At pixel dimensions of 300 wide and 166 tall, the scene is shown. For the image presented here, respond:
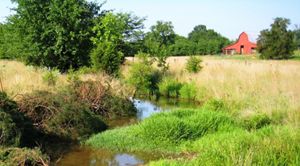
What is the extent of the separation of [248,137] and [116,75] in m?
12.3

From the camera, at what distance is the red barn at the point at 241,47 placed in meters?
83.8

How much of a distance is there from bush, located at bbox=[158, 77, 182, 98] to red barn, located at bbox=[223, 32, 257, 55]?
6400cm

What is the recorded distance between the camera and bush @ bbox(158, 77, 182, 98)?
20.0m

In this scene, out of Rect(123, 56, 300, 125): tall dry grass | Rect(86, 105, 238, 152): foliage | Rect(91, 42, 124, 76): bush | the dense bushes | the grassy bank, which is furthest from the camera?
Rect(91, 42, 124, 76): bush

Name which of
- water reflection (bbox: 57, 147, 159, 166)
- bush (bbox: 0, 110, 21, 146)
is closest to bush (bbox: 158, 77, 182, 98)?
water reflection (bbox: 57, 147, 159, 166)

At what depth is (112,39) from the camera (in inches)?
869

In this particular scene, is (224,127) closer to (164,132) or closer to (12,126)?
(164,132)

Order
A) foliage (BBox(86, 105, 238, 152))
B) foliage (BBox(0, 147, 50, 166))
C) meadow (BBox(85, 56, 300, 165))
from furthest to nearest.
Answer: foliage (BBox(86, 105, 238, 152))
foliage (BBox(0, 147, 50, 166))
meadow (BBox(85, 56, 300, 165))

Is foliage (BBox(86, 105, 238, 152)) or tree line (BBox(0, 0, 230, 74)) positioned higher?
tree line (BBox(0, 0, 230, 74))

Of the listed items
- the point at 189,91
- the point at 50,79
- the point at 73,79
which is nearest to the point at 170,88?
the point at 189,91

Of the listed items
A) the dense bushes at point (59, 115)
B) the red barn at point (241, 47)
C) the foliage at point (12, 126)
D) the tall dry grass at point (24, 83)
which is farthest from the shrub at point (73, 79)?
the red barn at point (241, 47)

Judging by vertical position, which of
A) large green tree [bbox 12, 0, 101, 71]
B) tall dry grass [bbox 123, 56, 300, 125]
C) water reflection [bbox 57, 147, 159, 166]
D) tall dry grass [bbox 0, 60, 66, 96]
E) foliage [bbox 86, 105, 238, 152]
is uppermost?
large green tree [bbox 12, 0, 101, 71]

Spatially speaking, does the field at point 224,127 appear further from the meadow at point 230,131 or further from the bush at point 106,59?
the bush at point 106,59

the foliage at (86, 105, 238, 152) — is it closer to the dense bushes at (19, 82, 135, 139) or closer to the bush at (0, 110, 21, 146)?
the dense bushes at (19, 82, 135, 139)
